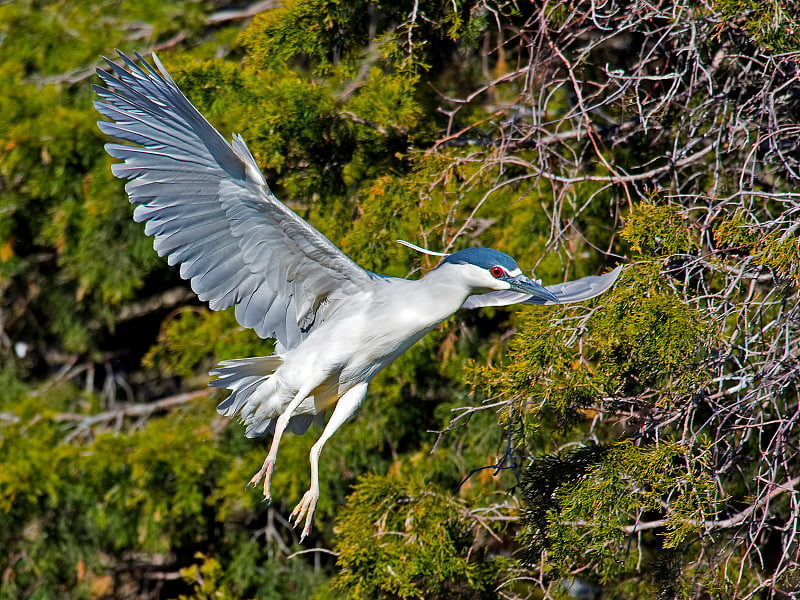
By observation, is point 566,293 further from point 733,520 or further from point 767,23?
point 767,23

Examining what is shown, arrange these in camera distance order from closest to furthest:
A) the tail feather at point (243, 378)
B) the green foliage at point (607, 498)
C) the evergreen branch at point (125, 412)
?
the green foliage at point (607, 498), the tail feather at point (243, 378), the evergreen branch at point (125, 412)

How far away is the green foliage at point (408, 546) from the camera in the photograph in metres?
3.21

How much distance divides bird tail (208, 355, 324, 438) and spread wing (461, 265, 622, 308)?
2.35ft

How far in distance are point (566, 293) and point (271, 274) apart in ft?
3.11

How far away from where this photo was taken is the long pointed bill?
2746 mm

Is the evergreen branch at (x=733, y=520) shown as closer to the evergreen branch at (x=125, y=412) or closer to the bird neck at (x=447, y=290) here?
the bird neck at (x=447, y=290)

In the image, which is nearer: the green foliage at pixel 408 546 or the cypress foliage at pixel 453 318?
the cypress foliage at pixel 453 318

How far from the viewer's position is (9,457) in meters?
4.75

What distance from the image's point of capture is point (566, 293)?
3012mm

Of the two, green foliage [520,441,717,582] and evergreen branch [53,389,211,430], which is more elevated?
green foliage [520,441,717,582]

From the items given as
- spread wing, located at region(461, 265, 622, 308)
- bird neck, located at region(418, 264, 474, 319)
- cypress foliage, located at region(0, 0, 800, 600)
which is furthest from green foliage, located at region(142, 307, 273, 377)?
bird neck, located at region(418, 264, 474, 319)

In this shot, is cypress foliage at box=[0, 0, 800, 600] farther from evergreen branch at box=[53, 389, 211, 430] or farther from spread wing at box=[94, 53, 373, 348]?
spread wing at box=[94, 53, 373, 348]

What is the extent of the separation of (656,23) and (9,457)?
3648 millimetres

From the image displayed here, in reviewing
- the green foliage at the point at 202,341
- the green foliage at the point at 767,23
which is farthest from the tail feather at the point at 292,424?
the green foliage at the point at 767,23
